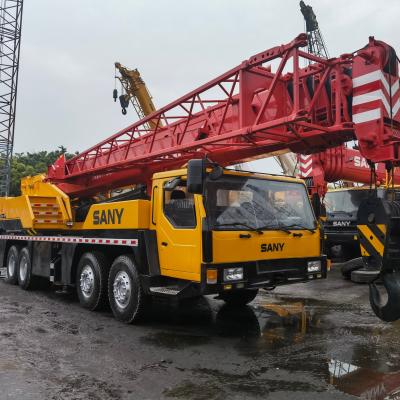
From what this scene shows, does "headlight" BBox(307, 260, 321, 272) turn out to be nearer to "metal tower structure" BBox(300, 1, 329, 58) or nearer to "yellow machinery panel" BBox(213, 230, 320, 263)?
"yellow machinery panel" BBox(213, 230, 320, 263)

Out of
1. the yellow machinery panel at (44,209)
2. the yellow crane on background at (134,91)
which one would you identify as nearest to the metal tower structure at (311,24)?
the yellow crane on background at (134,91)

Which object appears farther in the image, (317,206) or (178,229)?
(317,206)

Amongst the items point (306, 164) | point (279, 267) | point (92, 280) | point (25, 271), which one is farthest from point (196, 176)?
point (306, 164)

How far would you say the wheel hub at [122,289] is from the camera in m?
6.16

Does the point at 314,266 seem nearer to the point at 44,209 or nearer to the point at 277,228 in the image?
the point at 277,228

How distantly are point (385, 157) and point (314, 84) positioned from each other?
1455 millimetres

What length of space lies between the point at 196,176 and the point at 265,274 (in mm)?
1469

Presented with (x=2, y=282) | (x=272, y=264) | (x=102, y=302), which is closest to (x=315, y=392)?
(x=272, y=264)

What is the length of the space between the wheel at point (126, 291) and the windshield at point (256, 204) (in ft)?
4.93

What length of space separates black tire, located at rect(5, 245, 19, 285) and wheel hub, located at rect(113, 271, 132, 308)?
435 centimetres

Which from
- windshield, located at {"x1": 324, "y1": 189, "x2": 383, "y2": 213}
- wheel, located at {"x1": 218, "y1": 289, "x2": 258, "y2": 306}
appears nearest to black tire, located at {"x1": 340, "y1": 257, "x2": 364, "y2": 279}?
windshield, located at {"x1": 324, "y1": 189, "x2": 383, "y2": 213}

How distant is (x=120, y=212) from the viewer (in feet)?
21.2

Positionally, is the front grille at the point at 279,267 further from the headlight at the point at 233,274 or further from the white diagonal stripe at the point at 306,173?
the white diagonal stripe at the point at 306,173

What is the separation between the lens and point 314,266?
237 inches
